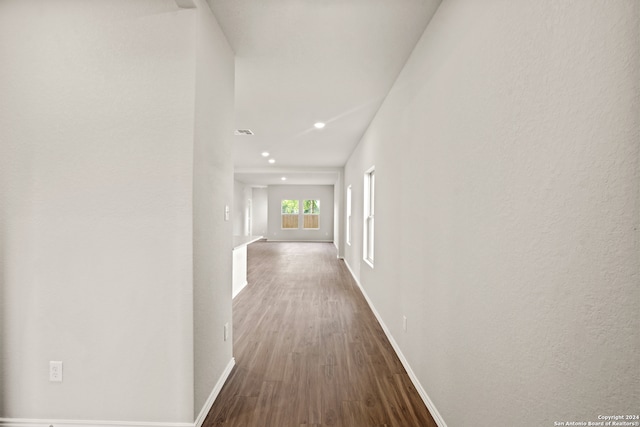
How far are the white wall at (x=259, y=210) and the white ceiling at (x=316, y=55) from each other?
36.0 feet

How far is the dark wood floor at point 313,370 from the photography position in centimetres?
192

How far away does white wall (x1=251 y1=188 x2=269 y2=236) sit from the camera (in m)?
15.3

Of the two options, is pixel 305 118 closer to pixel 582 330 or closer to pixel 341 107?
pixel 341 107

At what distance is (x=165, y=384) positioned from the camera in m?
1.72

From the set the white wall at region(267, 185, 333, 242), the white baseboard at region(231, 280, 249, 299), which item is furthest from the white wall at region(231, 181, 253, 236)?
the white baseboard at region(231, 280, 249, 299)

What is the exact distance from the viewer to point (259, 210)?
15.4 metres

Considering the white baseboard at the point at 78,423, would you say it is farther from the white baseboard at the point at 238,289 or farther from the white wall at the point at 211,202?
A: the white baseboard at the point at 238,289

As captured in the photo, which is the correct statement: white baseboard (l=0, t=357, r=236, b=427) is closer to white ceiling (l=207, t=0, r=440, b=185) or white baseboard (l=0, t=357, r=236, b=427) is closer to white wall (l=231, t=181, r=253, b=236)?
white ceiling (l=207, t=0, r=440, b=185)

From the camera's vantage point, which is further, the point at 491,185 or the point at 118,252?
the point at 118,252

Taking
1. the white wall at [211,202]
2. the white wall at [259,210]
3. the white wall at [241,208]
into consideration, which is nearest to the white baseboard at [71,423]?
the white wall at [211,202]

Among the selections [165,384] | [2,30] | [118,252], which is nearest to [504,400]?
[165,384]

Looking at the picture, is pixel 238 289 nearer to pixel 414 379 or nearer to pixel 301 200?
pixel 414 379

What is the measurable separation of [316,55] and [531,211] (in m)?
2.07

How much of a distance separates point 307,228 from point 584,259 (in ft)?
42.1
